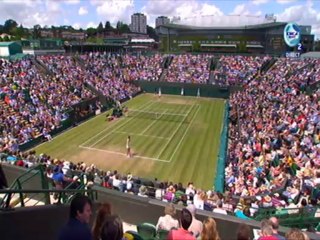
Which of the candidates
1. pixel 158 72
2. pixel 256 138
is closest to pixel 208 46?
pixel 158 72

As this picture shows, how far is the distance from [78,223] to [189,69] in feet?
166

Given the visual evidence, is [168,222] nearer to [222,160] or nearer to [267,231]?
[267,231]

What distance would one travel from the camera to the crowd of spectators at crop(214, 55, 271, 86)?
157 ft

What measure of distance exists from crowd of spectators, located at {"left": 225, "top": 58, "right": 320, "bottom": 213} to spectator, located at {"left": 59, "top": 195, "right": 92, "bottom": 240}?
7.29 m

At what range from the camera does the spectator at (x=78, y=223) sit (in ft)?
12.2

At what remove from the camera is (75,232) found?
3.72 metres

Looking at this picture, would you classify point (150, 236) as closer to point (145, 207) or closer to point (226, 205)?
point (145, 207)

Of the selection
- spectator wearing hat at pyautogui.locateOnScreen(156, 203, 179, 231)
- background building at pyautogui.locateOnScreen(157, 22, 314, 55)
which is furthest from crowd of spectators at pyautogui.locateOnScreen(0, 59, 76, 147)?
background building at pyautogui.locateOnScreen(157, 22, 314, 55)

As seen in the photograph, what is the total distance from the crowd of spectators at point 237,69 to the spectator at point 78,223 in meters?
44.9

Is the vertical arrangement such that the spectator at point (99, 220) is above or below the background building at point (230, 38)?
below

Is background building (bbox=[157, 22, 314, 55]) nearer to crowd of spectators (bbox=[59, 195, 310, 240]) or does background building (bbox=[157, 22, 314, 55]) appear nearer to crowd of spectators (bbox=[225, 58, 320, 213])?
crowd of spectators (bbox=[225, 58, 320, 213])

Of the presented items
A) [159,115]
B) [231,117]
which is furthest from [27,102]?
[231,117]

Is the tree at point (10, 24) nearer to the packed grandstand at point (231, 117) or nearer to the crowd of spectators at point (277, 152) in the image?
the packed grandstand at point (231, 117)

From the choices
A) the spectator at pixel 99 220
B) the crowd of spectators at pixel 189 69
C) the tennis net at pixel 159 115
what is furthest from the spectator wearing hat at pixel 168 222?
the crowd of spectators at pixel 189 69
